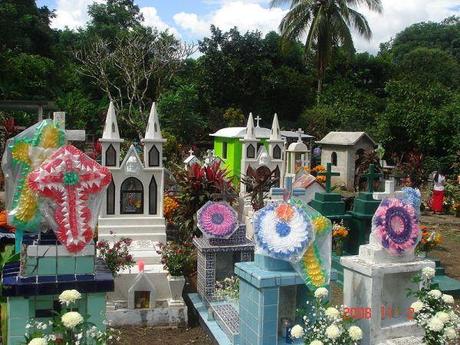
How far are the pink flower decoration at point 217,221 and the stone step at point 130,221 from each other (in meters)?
2.45

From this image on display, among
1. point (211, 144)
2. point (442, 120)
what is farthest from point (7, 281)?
point (211, 144)

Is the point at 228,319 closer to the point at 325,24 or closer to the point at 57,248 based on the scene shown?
the point at 57,248

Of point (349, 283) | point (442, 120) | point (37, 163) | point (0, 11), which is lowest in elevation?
point (349, 283)

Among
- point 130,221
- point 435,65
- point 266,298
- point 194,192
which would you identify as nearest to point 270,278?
point 266,298

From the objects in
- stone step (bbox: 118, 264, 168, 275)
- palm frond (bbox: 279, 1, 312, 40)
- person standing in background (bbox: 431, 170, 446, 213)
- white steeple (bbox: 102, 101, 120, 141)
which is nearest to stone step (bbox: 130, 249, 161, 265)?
stone step (bbox: 118, 264, 168, 275)

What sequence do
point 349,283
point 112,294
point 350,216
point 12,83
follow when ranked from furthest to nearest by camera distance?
1. point 12,83
2. point 350,216
3. point 112,294
4. point 349,283

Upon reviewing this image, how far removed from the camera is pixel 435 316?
4918 millimetres

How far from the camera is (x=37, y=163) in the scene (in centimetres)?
606

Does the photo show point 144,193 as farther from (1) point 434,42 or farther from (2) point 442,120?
(1) point 434,42

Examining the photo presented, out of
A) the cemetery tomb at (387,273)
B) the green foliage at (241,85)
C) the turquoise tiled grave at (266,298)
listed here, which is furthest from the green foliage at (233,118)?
the turquoise tiled grave at (266,298)

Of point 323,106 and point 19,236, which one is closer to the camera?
point 19,236

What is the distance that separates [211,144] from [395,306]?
2257 centimetres

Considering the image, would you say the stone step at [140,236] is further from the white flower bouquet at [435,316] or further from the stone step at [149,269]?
the white flower bouquet at [435,316]

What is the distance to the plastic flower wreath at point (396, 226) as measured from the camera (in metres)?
6.14
